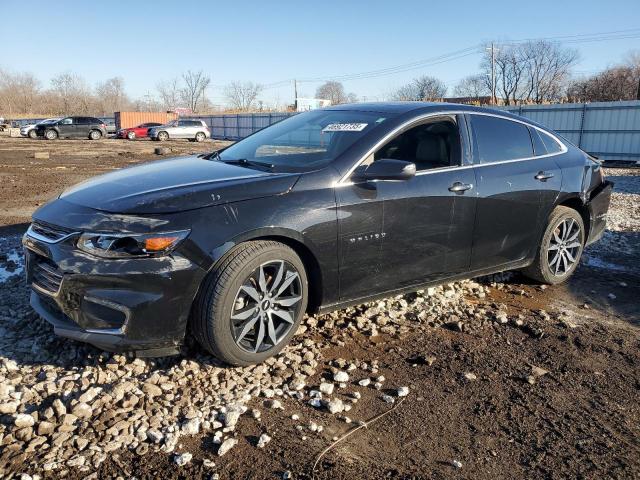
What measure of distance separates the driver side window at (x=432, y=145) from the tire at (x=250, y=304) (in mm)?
1384

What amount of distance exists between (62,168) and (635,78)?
55.5 m

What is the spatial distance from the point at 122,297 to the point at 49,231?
71 cm

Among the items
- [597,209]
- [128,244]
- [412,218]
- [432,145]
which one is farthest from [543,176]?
[128,244]

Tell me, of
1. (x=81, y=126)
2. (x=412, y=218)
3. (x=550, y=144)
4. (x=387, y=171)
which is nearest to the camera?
(x=387, y=171)

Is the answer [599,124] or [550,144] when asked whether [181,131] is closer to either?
[599,124]

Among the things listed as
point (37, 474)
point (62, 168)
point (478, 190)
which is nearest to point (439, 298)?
point (478, 190)

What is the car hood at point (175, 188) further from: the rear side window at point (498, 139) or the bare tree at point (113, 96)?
the bare tree at point (113, 96)

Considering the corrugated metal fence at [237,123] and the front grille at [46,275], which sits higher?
the corrugated metal fence at [237,123]

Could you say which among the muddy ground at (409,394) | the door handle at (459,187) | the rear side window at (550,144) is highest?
the rear side window at (550,144)

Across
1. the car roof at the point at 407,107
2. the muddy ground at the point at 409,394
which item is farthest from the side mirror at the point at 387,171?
the muddy ground at the point at 409,394

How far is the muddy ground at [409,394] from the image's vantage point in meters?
A: 2.51

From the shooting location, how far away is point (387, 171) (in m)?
3.60

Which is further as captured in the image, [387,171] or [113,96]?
[113,96]

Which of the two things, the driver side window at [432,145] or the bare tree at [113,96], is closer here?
the driver side window at [432,145]
